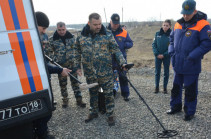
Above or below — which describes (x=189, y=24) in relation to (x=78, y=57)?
above

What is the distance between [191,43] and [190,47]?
0.24 ft

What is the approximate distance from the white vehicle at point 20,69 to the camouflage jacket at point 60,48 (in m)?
2.55

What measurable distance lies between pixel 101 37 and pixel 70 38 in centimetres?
147

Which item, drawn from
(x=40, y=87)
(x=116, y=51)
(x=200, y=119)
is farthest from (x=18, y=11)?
(x=200, y=119)

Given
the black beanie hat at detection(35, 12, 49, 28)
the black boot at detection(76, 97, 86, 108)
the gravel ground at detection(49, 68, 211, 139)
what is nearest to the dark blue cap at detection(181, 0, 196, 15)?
the gravel ground at detection(49, 68, 211, 139)

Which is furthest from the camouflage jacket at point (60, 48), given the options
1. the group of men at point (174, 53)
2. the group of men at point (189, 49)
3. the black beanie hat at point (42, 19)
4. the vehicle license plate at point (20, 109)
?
the vehicle license plate at point (20, 109)

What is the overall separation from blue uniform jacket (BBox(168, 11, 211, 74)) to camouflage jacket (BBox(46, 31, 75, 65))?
253 cm

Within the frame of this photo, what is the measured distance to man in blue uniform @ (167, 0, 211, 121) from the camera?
3.15 meters

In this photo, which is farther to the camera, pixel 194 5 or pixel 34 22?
pixel 194 5

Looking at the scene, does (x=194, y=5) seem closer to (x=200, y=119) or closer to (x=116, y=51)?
(x=116, y=51)

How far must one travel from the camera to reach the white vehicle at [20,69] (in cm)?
168

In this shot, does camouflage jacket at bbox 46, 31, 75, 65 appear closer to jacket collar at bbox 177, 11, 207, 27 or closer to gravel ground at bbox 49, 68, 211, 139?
gravel ground at bbox 49, 68, 211, 139

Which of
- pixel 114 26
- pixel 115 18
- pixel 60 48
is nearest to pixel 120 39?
pixel 114 26

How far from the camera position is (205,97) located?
15.7ft
